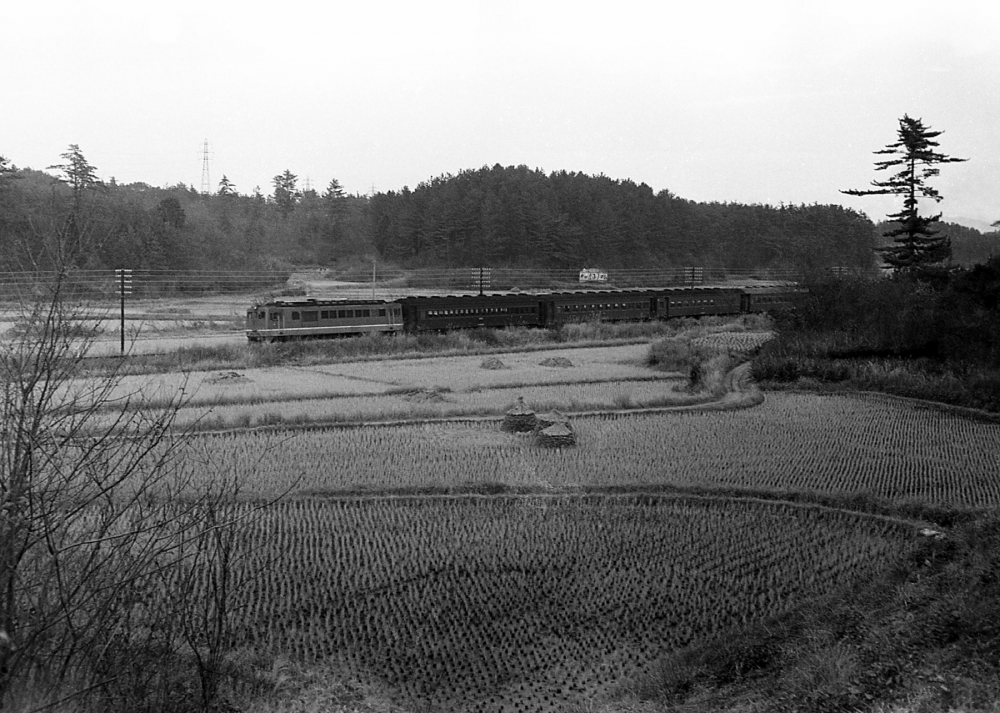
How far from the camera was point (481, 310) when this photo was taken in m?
26.7

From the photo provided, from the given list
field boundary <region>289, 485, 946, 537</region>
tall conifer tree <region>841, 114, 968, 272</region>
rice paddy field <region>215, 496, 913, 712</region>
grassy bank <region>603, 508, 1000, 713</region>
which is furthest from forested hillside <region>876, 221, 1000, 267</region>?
grassy bank <region>603, 508, 1000, 713</region>

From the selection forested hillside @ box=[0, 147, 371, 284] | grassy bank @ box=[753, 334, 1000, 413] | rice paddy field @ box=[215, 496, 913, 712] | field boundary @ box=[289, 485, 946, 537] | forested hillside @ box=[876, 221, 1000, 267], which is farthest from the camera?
forested hillside @ box=[876, 221, 1000, 267]

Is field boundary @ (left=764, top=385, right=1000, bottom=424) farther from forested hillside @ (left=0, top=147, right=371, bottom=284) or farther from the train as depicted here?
forested hillside @ (left=0, top=147, right=371, bottom=284)

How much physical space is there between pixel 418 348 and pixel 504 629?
17601mm

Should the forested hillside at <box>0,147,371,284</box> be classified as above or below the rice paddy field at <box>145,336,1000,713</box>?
above

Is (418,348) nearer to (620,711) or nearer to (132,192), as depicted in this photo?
(132,192)

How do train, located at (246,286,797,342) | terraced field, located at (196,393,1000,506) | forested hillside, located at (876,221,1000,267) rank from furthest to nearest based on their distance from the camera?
train, located at (246,286,797,342)
forested hillside, located at (876,221,1000,267)
terraced field, located at (196,393,1000,506)

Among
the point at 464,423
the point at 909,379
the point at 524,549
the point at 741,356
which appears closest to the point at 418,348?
the point at 741,356

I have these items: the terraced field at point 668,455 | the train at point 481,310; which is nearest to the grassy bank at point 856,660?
the terraced field at point 668,455

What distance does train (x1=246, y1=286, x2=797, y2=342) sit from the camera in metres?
22.3

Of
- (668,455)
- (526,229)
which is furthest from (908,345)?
(526,229)

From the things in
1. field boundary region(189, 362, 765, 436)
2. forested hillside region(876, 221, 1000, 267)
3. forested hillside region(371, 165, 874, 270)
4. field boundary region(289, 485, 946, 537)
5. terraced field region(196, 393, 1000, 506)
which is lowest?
field boundary region(289, 485, 946, 537)

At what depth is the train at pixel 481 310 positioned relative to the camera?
73.2 ft

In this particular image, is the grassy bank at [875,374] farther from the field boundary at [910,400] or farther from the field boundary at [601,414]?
the field boundary at [601,414]
